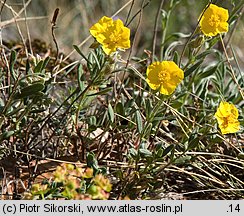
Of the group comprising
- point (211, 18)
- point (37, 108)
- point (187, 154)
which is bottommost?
point (187, 154)

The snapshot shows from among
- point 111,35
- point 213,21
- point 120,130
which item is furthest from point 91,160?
point 213,21

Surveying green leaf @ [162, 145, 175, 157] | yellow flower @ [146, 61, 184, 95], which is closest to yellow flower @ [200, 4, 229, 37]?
yellow flower @ [146, 61, 184, 95]

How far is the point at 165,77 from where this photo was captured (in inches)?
57.9

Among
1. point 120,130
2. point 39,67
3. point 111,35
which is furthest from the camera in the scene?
point 120,130

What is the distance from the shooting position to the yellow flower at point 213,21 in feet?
5.06

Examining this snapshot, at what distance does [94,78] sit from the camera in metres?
1.50

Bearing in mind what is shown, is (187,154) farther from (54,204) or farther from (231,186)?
(54,204)

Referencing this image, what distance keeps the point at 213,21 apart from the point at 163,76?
0.69ft

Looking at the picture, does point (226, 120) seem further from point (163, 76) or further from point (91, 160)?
point (91, 160)

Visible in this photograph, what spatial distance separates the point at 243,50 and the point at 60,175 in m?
3.89

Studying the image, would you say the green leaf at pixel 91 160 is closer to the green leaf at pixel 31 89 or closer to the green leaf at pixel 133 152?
the green leaf at pixel 133 152

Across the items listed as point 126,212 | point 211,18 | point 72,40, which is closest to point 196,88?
point 211,18

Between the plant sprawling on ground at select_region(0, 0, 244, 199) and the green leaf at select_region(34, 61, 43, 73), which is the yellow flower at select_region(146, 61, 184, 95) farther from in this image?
the green leaf at select_region(34, 61, 43, 73)

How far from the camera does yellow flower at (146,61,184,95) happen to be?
1469 millimetres
